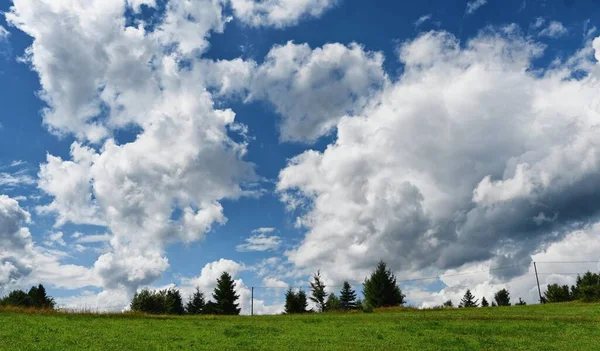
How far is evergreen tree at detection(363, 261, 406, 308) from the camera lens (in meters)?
114

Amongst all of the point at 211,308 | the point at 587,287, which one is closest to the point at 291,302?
the point at 211,308

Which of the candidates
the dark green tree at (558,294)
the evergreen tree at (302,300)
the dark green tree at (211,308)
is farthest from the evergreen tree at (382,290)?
the dark green tree at (558,294)

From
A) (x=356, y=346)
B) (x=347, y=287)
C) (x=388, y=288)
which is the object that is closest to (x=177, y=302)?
(x=347, y=287)

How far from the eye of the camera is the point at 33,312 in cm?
5094

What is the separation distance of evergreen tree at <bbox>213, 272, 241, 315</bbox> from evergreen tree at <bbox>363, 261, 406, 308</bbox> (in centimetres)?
3291

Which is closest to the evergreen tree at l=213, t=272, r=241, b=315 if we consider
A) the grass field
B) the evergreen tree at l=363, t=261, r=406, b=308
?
the evergreen tree at l=363, t=261, r=406, b=308

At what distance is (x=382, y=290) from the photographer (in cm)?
11425

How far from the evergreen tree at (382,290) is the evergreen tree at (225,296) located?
32907 mm

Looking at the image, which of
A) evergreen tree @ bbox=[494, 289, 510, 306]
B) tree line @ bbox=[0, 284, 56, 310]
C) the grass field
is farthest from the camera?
evergreen tree @ bbox=[494, 289, 510, 306]

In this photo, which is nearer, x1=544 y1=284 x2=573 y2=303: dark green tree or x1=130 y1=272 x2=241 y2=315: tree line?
x1=130 y1=272 x2=241 y2=315: tree line

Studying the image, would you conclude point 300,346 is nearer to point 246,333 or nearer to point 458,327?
point 246,333

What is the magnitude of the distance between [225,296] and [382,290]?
39.1m

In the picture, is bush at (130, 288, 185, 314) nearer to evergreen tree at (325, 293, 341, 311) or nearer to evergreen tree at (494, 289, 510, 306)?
evergreen tree at (325, 293, 341, 311)

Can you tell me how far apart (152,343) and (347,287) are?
124192mm
